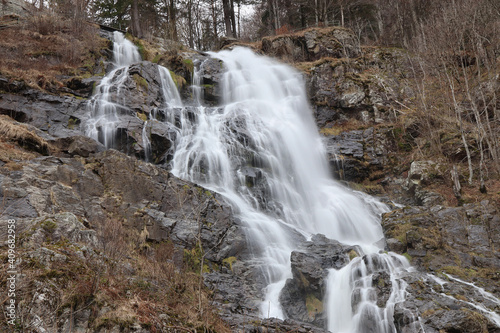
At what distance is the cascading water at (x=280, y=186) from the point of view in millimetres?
8047

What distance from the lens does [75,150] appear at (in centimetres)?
1078

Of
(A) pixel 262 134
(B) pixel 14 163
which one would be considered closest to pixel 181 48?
(A) pixel 262 134

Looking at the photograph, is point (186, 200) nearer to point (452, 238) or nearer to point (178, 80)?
point (452, 238)

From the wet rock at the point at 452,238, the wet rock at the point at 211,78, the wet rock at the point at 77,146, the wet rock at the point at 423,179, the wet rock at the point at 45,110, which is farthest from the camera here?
the wet rock at the point at 211,78

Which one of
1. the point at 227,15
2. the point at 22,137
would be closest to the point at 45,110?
the point at 22,137

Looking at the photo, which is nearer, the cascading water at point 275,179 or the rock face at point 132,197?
the cascading water at point 275,179

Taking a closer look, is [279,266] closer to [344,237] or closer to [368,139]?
[344,237]

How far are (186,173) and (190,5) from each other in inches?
920

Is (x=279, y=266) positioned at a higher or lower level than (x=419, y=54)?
lower

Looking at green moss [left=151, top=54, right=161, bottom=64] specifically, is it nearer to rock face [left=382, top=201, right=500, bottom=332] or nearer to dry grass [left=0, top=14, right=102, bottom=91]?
dry grass [left=0, top=14, right=102, bottom=91]

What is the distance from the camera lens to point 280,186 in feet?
45.7

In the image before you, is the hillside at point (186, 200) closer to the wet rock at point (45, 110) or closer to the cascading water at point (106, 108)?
the wet rock at point (45, 110)

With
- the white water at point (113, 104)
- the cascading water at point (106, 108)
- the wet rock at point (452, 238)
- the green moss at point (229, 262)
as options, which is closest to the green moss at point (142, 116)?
the white water at point (113, 104)

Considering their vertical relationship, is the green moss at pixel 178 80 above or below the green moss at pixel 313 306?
above
